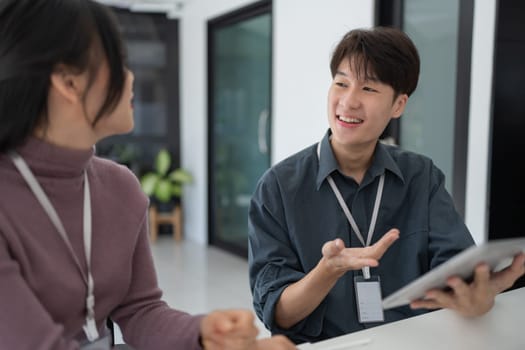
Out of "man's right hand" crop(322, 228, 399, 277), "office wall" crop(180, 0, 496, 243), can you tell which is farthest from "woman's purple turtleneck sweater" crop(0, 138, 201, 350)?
"office wall" crop(180, 0, 496, 243)

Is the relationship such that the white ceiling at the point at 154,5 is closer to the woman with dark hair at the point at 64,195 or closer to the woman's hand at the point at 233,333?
the woman with dark hair at the point at 64,195

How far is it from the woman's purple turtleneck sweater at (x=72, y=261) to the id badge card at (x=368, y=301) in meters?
0.53

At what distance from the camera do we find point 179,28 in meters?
6.00

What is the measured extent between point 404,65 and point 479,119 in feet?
4.66

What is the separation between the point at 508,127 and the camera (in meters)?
2.57

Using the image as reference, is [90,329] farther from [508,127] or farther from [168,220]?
[168,220]

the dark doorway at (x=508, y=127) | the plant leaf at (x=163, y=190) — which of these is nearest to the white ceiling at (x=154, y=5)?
the plant leaf at (x=163, y=190)

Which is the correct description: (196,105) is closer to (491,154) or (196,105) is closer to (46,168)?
(491,154)

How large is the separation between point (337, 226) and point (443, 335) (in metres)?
0.42

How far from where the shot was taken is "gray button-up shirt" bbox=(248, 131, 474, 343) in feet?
4.45

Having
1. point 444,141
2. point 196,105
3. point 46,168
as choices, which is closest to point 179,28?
point 196,105

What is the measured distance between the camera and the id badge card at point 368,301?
1.33m

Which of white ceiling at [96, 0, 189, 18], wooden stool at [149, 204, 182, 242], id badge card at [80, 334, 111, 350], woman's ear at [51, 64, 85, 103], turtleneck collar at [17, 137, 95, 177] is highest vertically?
white ceiling at [96, 0, 189, 18]

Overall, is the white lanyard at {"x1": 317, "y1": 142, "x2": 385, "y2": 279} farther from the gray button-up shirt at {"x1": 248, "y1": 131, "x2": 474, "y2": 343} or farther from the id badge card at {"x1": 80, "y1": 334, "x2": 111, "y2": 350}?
the id badge card at {"x1": 80, "y1": 334, "x2": 111, "y2": 350}
